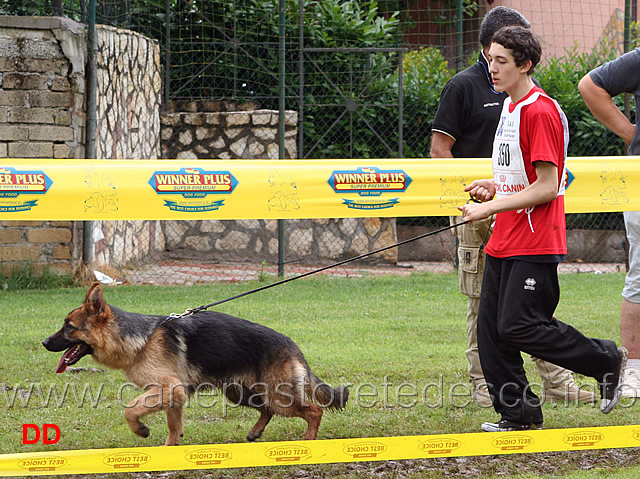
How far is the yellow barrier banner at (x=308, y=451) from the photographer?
3.68m

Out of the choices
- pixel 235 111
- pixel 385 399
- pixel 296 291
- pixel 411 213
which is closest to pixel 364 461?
pixel 385 399

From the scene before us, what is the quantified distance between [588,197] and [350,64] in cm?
792

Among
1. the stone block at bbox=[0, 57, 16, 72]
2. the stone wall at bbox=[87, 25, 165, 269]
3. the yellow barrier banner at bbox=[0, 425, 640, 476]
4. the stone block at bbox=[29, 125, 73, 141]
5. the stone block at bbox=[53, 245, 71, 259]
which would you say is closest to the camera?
the yellow barrier banner at bbox=[0, 425, 640, 476]

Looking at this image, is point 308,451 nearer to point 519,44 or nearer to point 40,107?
point 519,44

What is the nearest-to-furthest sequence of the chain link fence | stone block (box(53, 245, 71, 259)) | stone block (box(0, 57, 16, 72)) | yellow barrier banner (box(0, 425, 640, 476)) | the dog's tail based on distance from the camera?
yellow barrier banner (box(0, 425, 640, 476)) → the dog's tail → stone block (box(0, 57, 16, 72)) → stone block (box(53, 245, 71, 259)) → the chain link fence

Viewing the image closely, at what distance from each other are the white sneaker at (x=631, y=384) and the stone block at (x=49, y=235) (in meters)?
6.71

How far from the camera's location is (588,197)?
5.08 meters

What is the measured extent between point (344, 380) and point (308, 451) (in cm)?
191

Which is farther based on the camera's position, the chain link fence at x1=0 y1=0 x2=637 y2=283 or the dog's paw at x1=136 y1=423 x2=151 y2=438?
the chain link fence at x1=0 y1=0 x2=637 y2=283

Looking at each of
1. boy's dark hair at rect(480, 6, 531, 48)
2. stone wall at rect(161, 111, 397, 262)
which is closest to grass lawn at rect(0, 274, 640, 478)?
boy's dark hair at rect(480, 6, 531, 48)

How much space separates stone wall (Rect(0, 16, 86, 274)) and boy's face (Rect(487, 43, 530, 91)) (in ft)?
22.2

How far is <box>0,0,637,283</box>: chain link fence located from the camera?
40.5 ft

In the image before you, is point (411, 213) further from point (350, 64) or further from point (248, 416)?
point (350, 64)

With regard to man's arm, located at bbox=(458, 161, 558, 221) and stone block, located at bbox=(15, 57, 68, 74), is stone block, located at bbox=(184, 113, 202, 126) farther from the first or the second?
man's arm, located at bbox=(458, 161, 558, 221)
